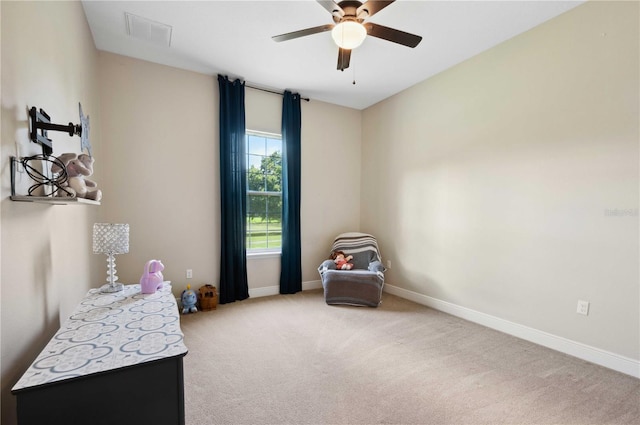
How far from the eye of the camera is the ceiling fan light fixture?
1964mm

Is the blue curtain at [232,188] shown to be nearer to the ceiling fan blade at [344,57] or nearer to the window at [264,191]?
the window at [264,191]

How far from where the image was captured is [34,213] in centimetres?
119

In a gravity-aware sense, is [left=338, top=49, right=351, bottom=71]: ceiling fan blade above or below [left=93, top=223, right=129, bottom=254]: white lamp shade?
above

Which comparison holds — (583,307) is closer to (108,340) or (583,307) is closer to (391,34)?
(391,34)

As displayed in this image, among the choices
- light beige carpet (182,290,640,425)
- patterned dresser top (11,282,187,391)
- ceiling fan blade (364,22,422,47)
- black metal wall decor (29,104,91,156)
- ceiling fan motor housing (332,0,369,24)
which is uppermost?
ceiling fan motor housing (332,0,369,24)

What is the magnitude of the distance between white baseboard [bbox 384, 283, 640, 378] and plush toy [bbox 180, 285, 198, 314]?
272 centimetres

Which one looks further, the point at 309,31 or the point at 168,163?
the point at 168,163

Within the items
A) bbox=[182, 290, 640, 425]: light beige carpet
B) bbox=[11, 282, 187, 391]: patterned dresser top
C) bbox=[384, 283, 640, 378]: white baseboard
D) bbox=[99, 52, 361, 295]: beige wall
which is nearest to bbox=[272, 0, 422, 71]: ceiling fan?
bbox=[99, 52, 361, 295]: beige wall

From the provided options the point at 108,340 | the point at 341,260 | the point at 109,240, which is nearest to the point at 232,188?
the point at 341,260

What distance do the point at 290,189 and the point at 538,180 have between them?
2742mm

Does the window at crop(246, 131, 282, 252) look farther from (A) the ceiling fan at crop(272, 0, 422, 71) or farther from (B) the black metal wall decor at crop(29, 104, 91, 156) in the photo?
(B) the black metal wall decor at crop(29, 104, 91, 156)

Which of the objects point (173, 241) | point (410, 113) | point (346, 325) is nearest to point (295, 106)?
point (410, 113)

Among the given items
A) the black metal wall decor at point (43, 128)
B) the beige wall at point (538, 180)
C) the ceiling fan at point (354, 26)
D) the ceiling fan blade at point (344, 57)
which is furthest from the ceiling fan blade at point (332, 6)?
the beige wall at point (538, 180)

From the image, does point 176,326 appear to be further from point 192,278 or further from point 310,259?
point 310,259
